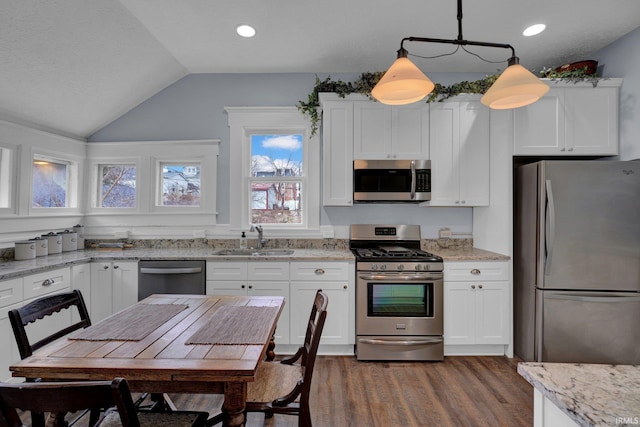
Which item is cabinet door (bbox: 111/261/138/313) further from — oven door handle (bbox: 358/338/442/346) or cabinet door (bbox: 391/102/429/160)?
cabinet door (bbox: 391/102/429/160)

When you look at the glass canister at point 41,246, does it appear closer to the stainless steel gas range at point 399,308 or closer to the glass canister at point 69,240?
the glass canister at point 69,240

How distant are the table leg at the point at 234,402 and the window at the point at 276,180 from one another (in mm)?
2559

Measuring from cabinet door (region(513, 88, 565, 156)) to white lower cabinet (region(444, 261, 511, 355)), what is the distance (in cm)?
113

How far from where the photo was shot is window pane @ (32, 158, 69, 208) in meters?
3.17

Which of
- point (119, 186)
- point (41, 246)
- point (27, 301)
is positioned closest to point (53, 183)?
point (119, 186)

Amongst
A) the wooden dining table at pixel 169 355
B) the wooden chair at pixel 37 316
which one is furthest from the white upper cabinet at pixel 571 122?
the wooden chair at pixel 37 316

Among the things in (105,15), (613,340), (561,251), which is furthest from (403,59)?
(613,340)

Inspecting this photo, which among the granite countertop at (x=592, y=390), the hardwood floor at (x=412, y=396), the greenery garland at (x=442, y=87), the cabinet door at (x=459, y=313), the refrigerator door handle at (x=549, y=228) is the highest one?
the greenery garland at (x=442, y=87)

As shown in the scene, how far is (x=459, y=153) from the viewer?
3.23 metres

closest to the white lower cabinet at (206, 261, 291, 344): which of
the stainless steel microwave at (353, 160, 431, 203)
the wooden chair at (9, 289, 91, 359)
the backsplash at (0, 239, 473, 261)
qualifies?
the backsplash at (0, 239, 473, 261)

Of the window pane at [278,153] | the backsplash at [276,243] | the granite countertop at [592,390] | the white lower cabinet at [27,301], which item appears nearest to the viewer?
the granite countertop at [592,390]

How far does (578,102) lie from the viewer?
2.96 metres

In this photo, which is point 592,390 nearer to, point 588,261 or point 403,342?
point 403,342

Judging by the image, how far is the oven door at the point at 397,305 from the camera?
287 cm
